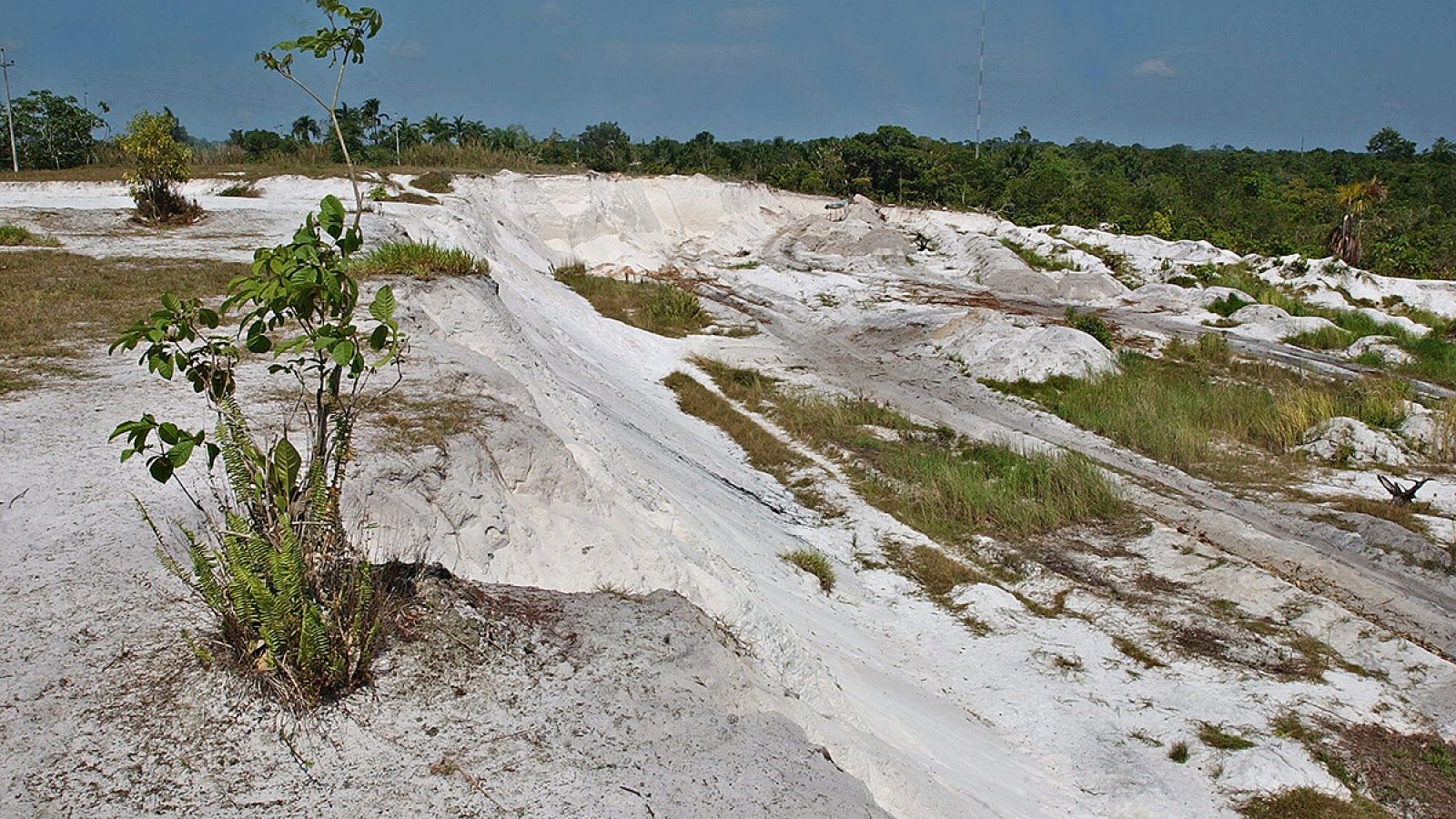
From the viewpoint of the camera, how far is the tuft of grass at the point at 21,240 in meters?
13.5

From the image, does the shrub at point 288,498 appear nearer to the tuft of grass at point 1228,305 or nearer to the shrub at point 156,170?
the shrub at point 156,170

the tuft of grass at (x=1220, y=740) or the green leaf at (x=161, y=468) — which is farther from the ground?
the green leaf at (x=161, y=468)

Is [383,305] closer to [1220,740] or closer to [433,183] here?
[1220,740]

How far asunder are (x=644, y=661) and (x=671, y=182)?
33.5m

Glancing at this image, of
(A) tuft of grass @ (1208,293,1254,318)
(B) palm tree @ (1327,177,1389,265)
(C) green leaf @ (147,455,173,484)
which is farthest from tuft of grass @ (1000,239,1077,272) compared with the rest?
(C) green leaf @ (147,455,173,484)

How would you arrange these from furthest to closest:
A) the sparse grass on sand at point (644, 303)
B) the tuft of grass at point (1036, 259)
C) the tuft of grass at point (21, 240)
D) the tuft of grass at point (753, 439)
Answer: the tuft of grass at point (1036, 259) < the sparse grass on sand at point (644, 303) < the tuft of grass at point (753, 439) < the tuft of grass at point (21, 240)

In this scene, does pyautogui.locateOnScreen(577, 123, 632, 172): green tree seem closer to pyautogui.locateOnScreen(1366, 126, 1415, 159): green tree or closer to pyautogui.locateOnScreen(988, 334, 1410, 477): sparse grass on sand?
pyautogui.locateOnScreen(988, 334, 1410, 477): sparse grass on sand

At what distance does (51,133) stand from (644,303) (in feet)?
83.2

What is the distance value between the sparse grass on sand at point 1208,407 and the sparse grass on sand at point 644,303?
7848mm

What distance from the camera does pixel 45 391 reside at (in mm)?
7094

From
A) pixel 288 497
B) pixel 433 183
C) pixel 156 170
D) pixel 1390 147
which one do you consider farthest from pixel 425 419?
pixel 1390 147

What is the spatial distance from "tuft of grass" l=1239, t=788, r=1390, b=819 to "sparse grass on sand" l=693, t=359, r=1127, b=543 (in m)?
5.11

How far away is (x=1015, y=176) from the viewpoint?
179 feet

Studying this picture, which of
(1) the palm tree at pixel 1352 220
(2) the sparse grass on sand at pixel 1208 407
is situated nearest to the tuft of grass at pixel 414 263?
(2) the sparse grass on sand at pixel 1208 407
